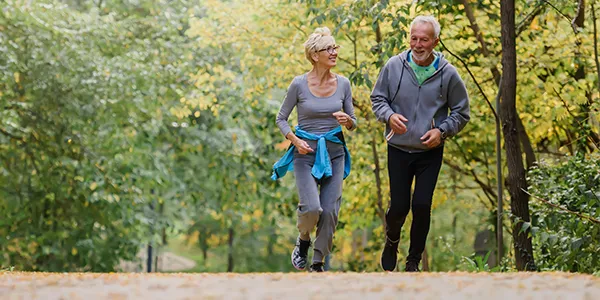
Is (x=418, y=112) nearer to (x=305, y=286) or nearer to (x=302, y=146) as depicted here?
(x=302, y=146)

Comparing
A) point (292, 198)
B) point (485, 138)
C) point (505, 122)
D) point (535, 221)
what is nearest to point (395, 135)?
point (505, 122)

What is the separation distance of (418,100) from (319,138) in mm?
867

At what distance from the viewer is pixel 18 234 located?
741 inches

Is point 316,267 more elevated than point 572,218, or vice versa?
point 572,218

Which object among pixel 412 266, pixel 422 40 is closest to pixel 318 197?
pixel 412 266

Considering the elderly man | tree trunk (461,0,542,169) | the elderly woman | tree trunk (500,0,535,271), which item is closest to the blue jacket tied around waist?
the elderly woman

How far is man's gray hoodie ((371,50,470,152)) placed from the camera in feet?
23.1

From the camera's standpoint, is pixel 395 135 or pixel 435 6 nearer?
pixel 395 135

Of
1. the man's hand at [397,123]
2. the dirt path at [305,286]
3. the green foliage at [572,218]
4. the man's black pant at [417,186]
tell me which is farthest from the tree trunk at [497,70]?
the dirt path at [305,286]

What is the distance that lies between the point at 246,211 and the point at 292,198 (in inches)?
145

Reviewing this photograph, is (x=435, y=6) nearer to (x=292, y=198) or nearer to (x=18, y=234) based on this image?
(x=292, y=198)

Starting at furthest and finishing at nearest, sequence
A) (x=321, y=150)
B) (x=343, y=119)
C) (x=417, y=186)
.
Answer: (x=321, y=150), (x=343, y=119), (x=417, y=186)

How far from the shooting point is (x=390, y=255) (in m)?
7.43

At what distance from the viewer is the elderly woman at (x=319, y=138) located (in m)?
7.44
